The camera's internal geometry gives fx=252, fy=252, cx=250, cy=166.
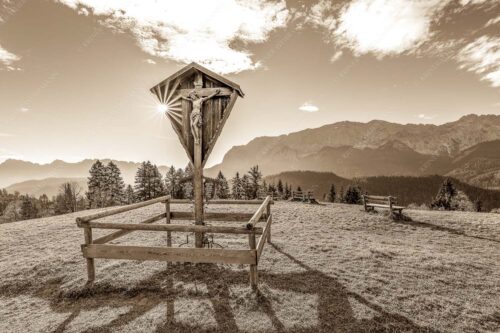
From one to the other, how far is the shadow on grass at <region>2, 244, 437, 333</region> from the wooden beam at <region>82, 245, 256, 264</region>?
86 cm

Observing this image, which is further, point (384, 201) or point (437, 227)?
point (384, 201)

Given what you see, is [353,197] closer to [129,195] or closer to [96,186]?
[129,195]

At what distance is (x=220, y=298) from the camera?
18.8 feet

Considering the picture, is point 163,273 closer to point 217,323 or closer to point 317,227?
point 217,323

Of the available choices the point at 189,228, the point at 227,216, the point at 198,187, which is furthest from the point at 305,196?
the point at 189,228

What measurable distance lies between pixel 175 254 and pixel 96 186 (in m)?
49.9

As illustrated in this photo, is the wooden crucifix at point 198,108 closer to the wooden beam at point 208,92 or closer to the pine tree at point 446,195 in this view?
the wooden beam at point 208,92

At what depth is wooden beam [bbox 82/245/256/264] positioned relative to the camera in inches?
220

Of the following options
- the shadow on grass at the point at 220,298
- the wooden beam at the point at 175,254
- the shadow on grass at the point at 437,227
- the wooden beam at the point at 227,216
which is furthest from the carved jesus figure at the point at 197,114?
the shadow on grass at the point at 437,227

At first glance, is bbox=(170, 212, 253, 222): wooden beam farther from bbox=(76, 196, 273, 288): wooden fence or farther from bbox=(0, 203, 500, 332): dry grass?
bbox=(76, 196, 273, 288): wooden fence

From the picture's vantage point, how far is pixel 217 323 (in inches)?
190

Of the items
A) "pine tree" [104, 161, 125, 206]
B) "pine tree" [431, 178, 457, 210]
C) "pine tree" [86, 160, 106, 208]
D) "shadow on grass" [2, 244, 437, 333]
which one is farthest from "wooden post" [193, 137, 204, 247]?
"pine tree" [431, 178, 457, 210]

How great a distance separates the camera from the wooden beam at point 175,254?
18.3 ft

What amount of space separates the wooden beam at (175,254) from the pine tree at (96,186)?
155 ft
